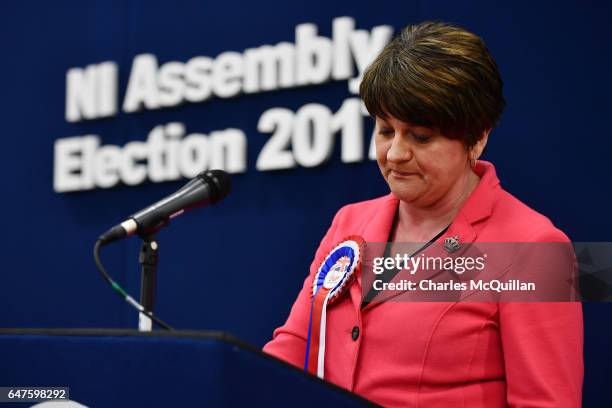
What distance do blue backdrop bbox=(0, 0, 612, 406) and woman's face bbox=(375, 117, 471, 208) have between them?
986 millimetres

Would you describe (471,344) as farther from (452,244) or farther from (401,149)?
(401,149)

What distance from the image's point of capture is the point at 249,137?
11.1ft

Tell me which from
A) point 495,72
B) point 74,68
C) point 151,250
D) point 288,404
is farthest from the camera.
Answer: point 74,68

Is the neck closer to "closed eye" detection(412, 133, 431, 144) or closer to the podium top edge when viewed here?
"closed eye" detection(412, 133, 431, 144)

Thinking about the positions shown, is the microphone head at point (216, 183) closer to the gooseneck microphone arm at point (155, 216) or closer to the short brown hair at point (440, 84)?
the gooseneck microphone arm at point (155, 216)

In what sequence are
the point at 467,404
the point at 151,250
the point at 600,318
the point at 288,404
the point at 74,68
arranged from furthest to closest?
1. the point at 74,68
2. the point at 600,318
3. the point at 151,250
4. the point at 467,404
5. the point at 288,404

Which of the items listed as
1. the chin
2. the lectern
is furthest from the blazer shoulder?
the lectern

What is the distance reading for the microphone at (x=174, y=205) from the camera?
187 cm

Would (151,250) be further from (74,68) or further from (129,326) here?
(74,68)

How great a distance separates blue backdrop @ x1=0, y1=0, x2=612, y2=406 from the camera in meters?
2.60

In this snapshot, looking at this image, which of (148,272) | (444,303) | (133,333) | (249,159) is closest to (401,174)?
(444,303)

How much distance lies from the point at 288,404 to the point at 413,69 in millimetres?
781

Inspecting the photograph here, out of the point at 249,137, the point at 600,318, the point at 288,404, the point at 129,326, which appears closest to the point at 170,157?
the point at 249,137

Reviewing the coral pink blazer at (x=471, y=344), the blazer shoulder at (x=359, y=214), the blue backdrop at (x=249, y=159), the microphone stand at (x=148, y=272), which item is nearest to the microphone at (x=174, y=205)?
the microphone stand at (x=148, y=272)
